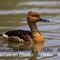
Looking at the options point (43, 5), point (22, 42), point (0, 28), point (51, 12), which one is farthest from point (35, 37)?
point (43, 5)

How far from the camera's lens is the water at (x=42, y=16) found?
504 inches

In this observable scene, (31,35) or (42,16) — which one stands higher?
(42,16)

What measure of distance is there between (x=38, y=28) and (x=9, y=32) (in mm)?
1416

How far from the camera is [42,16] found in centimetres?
1603

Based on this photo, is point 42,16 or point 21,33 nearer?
point 21,33

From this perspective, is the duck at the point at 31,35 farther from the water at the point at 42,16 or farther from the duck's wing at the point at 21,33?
the water at the point at 42,16

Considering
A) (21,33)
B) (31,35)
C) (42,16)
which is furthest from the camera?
(42,16)

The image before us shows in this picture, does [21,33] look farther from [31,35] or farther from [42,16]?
[42,16]

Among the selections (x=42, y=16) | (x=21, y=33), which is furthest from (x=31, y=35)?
(x=42, y=16)

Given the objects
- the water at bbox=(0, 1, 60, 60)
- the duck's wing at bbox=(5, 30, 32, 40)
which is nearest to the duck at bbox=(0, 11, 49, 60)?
the duck's wing at bbox=(5, 30, 32, 40)

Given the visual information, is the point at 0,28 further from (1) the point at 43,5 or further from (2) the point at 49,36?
(1) the point at 43,5

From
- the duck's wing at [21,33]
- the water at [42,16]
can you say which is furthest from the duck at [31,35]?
the water at [42,16]

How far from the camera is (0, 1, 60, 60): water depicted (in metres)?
12.8

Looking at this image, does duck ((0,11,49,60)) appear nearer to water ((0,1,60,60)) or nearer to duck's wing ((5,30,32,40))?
duck's wing ((5,30,32,40))
